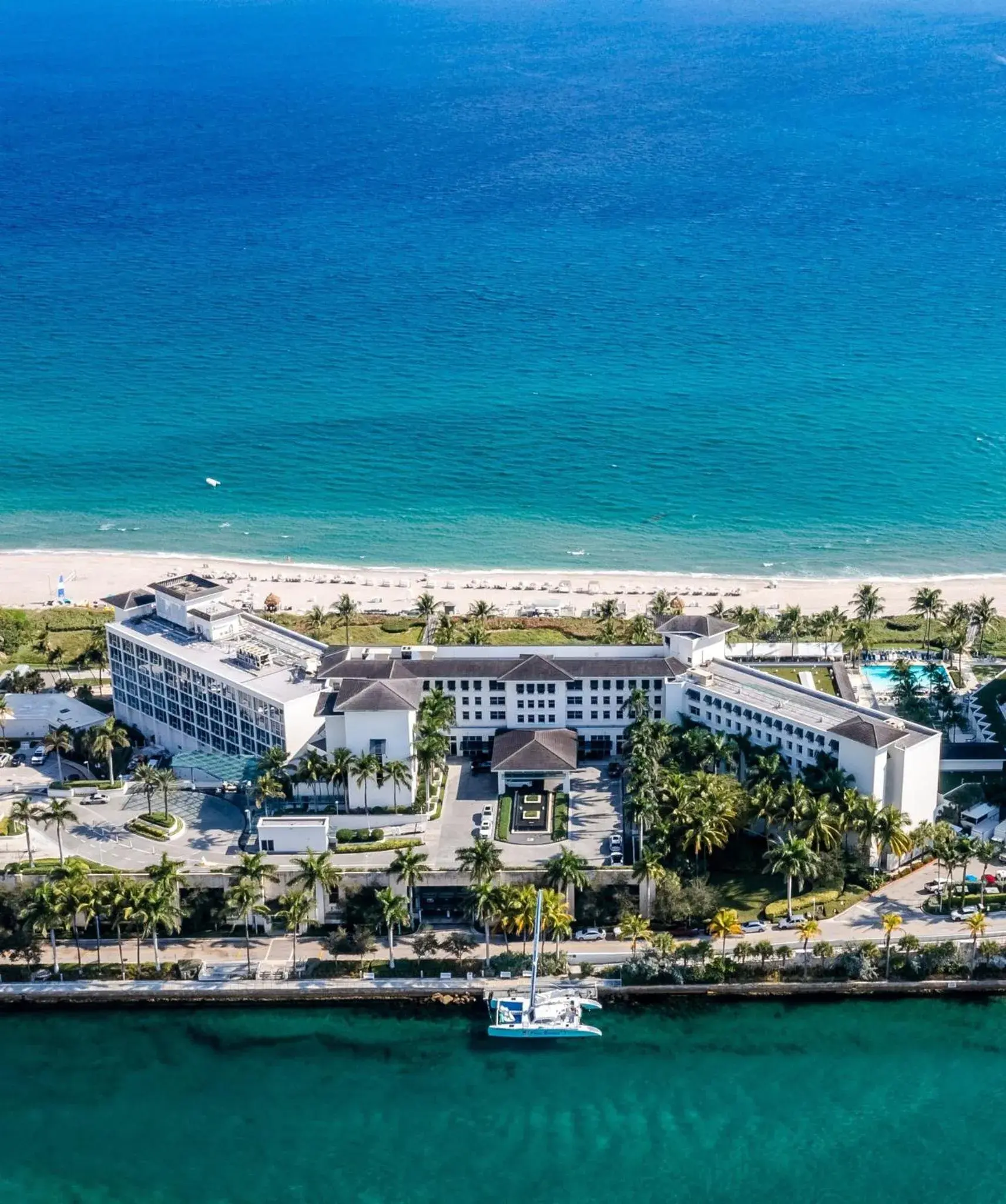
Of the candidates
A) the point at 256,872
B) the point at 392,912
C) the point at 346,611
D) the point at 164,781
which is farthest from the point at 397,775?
the point at 346,611

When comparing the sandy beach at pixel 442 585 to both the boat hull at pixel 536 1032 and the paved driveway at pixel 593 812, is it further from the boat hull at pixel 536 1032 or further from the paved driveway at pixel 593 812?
the boat hull at pixel 536 1032

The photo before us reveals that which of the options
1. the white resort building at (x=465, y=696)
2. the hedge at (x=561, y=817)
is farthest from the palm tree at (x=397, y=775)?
→ the hedge at (x=561, y=817)

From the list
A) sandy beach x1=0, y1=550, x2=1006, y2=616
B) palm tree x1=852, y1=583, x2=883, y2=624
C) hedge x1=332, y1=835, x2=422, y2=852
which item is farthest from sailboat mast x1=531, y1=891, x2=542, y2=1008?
sandy beach x1=0, y1=550, x2=1006, y2=616

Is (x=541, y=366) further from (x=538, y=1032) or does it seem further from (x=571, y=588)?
(x=538, y=1032)

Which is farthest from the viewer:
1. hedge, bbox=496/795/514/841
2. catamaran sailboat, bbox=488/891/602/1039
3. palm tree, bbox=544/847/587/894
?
hedge, bbox=496/795/514/841

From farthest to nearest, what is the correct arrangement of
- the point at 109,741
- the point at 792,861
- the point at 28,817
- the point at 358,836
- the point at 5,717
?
the point at 5,717, the point at 109,741, the point at 358,836, the point at 28,817, the point at 792,861

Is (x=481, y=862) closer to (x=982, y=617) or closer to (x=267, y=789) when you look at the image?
(x=267, y=789)

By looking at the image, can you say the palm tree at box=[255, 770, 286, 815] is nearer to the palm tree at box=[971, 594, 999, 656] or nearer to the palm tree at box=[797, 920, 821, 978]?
the palm tree at box=[797, 920, 821, 978]
